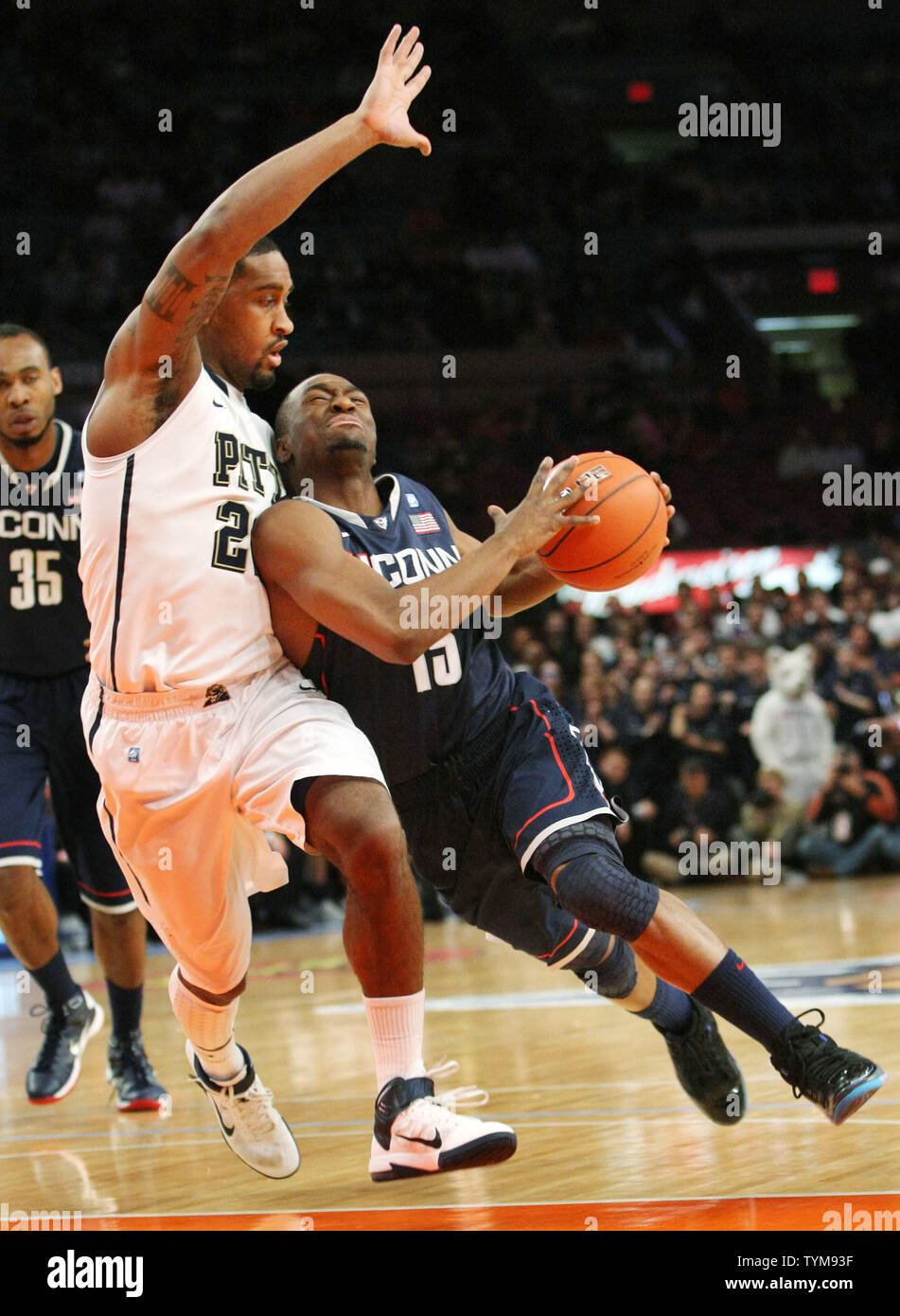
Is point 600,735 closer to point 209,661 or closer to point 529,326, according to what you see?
point 529,326

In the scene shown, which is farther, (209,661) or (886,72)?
(886,72)

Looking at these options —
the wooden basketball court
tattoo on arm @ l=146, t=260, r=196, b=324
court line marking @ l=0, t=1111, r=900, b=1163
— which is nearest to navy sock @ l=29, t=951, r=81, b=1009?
the wooden basketball court

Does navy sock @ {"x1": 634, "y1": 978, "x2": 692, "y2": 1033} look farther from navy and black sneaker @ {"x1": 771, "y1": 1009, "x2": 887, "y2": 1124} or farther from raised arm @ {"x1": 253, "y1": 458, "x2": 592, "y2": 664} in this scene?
raised arm @ {"x1": 253, "y1": 458, "x2": 592, "y2": 664}

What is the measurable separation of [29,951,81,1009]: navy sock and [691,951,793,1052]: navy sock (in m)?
2.65

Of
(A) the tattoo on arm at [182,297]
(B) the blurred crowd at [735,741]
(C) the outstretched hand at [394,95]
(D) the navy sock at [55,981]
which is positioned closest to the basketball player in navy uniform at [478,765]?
(A) the tattoo on arm at [182,297]

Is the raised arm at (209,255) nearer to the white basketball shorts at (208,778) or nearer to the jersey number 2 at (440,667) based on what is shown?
the white basketball shorts at (208,778)

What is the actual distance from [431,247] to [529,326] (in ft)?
5.06

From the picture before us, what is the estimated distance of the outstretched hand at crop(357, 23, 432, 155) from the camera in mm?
3764

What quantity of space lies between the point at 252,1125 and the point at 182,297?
7.41 ft

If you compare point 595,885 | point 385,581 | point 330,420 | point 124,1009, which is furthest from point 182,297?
point 124,1009

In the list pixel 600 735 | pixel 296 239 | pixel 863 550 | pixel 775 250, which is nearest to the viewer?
pixel 600 735

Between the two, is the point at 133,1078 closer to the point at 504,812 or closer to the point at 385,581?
the point at 504,812
